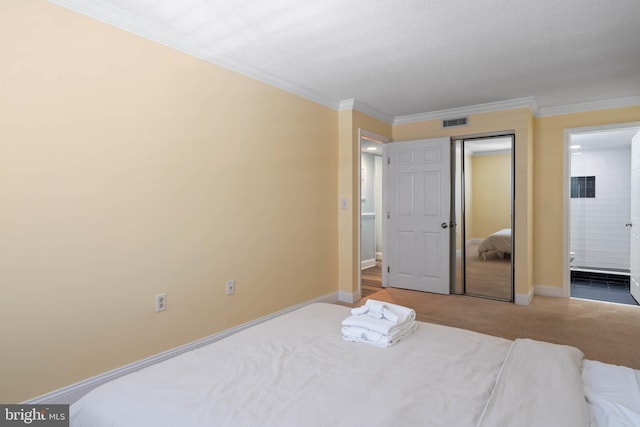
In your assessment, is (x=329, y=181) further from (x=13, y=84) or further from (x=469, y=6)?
(x=13, y=84)

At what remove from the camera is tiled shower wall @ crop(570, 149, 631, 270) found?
681 cm

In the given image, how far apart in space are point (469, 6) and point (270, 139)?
202cm

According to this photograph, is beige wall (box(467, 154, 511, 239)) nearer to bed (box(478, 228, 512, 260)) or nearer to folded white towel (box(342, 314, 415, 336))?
bed (box(478, 228, 512, 260))

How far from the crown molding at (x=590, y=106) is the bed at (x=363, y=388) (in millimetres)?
4178

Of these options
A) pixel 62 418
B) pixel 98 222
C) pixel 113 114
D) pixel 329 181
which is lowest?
pixel 62 418

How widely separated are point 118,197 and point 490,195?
14.1ft

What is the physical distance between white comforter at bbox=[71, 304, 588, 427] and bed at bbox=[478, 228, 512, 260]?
3.37m

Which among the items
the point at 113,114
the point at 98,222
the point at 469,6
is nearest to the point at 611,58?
the point at 469,6

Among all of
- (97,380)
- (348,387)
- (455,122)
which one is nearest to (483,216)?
(455,122)

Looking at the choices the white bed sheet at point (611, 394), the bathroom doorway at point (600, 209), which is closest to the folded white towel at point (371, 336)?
the white bed sheet at point (611, 394)

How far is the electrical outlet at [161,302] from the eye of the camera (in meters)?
2.66

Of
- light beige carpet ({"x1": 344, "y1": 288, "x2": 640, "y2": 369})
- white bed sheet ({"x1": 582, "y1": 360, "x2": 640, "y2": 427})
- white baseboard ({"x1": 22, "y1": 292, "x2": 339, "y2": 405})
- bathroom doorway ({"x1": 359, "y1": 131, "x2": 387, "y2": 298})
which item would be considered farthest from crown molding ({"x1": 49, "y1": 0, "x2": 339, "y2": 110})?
bathroom doorway ({"x1": 359, "y1": 131, "x2": 387, "y2": 298})

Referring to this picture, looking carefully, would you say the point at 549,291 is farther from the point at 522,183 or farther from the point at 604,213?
the point at 604,213

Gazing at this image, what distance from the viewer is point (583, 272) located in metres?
6.48
